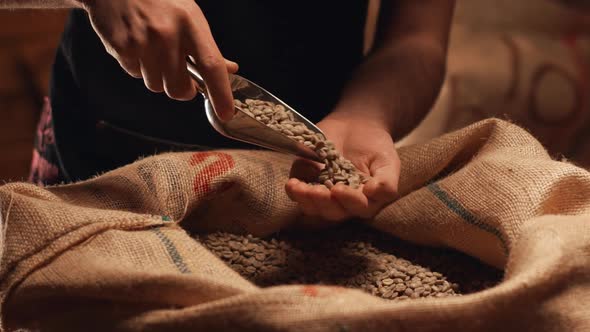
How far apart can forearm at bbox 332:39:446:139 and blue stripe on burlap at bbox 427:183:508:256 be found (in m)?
0.18

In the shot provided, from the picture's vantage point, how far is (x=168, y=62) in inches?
29.2

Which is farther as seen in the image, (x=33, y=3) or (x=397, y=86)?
(x=397, y=86)

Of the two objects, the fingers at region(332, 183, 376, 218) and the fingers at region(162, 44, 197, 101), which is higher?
the fingers at region(162, 44, 197, 101)

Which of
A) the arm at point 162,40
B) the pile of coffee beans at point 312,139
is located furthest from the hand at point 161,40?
the pile of coffee beans at point 312,139

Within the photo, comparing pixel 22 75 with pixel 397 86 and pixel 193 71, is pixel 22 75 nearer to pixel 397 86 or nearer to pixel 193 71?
pixel 397 86

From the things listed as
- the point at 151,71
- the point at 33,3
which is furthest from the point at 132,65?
the point at 33,3

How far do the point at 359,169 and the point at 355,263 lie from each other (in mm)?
138

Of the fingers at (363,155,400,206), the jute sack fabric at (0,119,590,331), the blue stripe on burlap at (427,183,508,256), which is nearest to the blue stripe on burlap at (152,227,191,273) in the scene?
the jute sack fabric at (0,119,590,331)

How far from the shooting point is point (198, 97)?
45.8 inches

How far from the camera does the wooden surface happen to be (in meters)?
2.07

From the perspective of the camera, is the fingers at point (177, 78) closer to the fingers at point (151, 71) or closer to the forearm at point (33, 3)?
the fingers at point (151, 71)

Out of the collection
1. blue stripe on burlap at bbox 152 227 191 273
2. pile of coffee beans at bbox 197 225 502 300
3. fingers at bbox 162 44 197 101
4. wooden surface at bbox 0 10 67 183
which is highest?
fingers at bbox 162 44 197 101

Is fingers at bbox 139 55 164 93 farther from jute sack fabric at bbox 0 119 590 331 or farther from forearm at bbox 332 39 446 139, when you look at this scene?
forearm at bbox 332 39 446 139

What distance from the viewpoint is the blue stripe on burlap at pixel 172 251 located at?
0.70 meters
